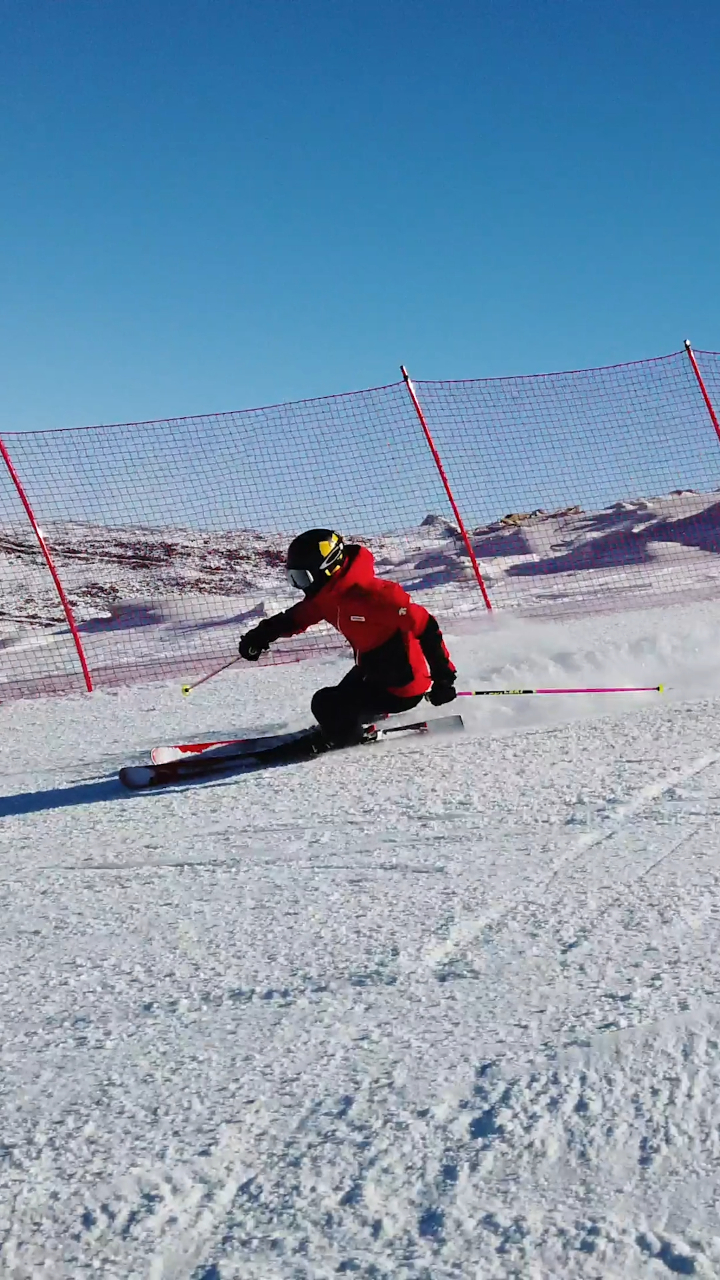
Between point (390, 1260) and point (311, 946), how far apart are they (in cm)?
136

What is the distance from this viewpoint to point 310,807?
4848 mm

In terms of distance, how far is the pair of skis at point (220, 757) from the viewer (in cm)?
550

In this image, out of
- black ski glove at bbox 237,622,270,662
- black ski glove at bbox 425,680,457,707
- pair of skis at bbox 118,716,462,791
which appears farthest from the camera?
black ski glove at bbox 425,680,457,707

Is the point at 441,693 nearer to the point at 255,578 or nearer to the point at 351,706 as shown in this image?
the point at 351,706

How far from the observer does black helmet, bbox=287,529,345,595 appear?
5758mm

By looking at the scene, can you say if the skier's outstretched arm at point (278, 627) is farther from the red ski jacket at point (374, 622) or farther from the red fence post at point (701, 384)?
the red fence post at point (701, 384)

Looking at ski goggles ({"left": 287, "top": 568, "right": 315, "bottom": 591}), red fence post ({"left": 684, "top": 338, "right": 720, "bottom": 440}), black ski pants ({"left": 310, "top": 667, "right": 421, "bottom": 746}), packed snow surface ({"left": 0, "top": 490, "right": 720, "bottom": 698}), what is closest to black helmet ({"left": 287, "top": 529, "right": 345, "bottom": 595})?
ski goggles ({"left": 287, "top": 568, "right": 315, "bottom": 591})

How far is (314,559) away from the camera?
5.76 meters

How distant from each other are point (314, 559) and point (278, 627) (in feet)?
1.64

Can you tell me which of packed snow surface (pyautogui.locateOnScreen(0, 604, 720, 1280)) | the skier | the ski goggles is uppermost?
the ski goggles

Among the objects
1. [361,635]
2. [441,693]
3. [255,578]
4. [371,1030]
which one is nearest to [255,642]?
[361,635]

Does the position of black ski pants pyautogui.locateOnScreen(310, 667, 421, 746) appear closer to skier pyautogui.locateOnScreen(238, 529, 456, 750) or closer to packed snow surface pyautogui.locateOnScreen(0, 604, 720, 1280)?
skier pyautogui.locateOnScreen(238, 529, 456, 750)

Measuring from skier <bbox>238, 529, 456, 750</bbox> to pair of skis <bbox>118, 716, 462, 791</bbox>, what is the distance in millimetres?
135

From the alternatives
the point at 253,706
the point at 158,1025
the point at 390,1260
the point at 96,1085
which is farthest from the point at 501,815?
the point at 253,706
